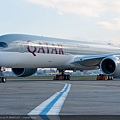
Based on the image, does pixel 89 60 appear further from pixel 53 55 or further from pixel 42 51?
pixel 42 51

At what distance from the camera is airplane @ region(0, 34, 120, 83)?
105 ft

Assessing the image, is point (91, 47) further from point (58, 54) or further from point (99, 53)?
point (58, 54)

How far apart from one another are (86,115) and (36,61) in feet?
86.6

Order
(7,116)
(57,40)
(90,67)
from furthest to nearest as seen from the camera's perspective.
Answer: (90,67) → (57,40) → (7,116)

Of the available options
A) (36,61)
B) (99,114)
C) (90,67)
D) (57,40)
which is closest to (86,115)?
(99,114)

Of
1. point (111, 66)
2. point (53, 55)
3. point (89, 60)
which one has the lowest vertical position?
point (111, 66)

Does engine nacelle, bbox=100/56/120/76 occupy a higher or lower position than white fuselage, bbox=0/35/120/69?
lower

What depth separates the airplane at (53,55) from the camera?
105 ft

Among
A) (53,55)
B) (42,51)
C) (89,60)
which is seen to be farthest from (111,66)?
(42,51)

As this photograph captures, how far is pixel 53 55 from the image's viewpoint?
36000mm

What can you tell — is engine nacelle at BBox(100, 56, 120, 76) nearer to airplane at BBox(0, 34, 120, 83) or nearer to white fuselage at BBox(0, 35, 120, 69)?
airplane at BBox(0, 34, 120, 83)

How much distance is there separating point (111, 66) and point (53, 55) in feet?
19.4

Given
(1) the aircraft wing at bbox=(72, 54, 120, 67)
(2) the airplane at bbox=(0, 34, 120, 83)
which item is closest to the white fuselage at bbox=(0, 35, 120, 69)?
(2) the airplane at bbox=(0, 34, 120, 83)

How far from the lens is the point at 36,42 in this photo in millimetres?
34406
